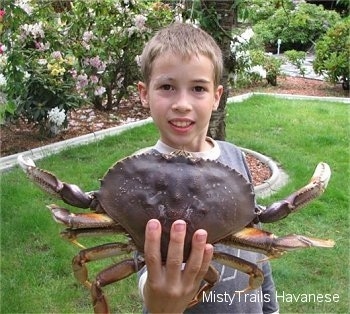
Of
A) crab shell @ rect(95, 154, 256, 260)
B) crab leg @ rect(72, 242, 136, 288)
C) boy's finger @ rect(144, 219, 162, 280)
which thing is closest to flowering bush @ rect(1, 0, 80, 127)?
crab leg @ rect(72, 242, 136, 288)

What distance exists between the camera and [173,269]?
1.39 metres

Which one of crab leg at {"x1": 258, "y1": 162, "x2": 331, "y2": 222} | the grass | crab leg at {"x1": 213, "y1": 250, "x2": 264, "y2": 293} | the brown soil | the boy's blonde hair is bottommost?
the brown soil

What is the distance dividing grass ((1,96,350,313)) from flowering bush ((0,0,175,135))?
2.90ft

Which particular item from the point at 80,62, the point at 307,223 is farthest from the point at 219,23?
the point at 80,62

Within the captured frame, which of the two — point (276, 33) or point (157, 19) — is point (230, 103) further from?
point (276, 33)

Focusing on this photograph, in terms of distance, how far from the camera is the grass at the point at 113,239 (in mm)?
3842

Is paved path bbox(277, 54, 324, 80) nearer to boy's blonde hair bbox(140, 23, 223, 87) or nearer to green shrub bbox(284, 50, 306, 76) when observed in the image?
green shrub bbox(284, 50, 306, 76)

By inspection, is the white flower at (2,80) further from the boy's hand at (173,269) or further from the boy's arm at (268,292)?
the boy's hand at (173,269)

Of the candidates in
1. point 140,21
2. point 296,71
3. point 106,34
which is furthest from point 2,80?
point 296,71

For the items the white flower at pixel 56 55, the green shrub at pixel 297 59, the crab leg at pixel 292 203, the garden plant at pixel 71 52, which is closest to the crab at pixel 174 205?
the crab leg at pixel 292 203

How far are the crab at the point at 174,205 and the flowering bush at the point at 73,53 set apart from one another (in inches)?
180

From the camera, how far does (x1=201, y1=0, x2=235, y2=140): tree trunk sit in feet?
15.7

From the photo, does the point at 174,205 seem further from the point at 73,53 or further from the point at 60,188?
the point at 73,53

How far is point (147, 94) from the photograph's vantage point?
1801mm
